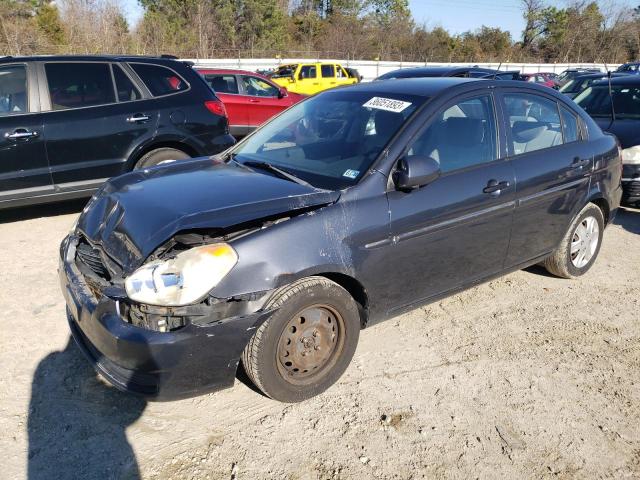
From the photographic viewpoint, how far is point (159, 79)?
20.6 feet

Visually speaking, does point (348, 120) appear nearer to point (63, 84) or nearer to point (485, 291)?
point (485, 291)

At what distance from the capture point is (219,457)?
2.55 meters

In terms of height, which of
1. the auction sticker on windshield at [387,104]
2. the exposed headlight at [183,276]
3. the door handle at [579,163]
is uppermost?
the auction sticker on windshield at [387,104]

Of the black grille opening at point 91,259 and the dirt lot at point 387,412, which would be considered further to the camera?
the black grille opening at point 91,259

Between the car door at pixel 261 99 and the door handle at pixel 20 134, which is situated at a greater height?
the door handle at pixel 20 134

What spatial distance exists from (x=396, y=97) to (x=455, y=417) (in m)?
2.06

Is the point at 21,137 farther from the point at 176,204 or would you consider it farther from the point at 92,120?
the point at 176,204

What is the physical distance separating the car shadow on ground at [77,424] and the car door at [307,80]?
19.2 meters

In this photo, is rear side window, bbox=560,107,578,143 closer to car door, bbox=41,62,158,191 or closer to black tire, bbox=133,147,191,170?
black tire, bbox=133,147,191,170

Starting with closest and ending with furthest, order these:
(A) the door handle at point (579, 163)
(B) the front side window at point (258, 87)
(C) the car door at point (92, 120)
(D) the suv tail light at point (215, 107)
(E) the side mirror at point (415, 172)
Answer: (E) the side mirror at point (415, 172) → (A) the door handle at point (579, 163) → (C) the car door at point (92, 120) → (D) the suv tail light at point (215, 107) → (B) the front side window at point (258, 87)

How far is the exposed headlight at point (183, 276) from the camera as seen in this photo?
2455mm

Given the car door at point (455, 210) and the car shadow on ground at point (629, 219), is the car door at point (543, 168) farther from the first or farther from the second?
the car shadow on ground at point (629, 219)

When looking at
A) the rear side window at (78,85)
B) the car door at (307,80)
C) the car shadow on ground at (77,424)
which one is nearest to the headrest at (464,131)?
the car shadow on ground at (77,424)

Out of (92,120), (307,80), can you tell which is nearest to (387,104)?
(92,120)
